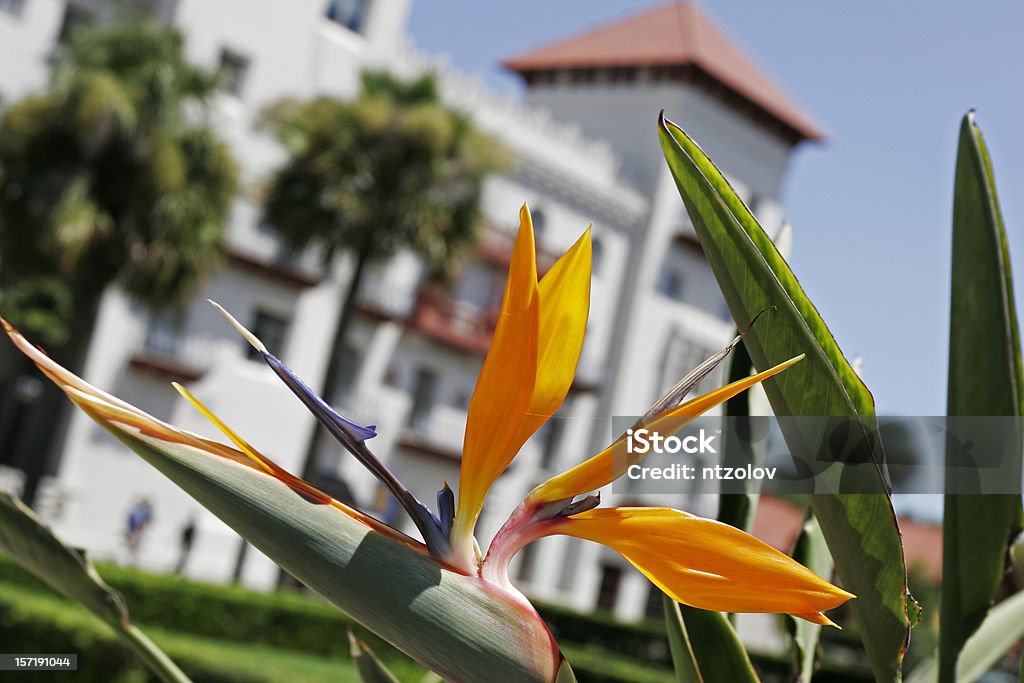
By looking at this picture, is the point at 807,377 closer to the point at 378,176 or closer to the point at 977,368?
the point at 977,368

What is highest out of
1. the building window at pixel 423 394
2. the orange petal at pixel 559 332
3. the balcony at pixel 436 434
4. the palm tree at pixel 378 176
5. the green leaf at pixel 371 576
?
the palm tree at pixel 378 176

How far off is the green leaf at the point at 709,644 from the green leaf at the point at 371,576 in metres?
0.19

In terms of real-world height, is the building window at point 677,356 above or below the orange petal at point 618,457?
below

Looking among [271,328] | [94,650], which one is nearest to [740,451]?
[94,650]

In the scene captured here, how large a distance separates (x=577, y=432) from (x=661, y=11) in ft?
39.2

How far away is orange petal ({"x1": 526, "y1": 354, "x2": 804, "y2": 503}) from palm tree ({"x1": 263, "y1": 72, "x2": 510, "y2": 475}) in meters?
13.8

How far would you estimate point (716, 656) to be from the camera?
0.78m

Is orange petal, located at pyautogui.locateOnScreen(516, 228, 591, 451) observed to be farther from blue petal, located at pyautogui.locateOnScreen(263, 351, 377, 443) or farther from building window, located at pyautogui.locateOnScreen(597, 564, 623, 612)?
building window, located at pyautogui.locateOnScreen(597, 564, 623, 612)

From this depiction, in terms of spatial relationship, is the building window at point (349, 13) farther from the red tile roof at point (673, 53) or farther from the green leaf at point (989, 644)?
the green leaf at point (989, 644)

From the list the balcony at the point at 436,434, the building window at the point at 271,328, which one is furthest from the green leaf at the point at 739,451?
the balcony at the point at 436,434

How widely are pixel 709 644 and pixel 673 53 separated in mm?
25881

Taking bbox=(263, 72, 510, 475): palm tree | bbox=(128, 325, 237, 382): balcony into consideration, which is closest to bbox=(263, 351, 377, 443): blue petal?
bbox=(263, 72, 510, 475): palm tree

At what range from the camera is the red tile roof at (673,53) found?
25812 mm

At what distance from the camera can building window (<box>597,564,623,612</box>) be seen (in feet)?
Result: 79.4
